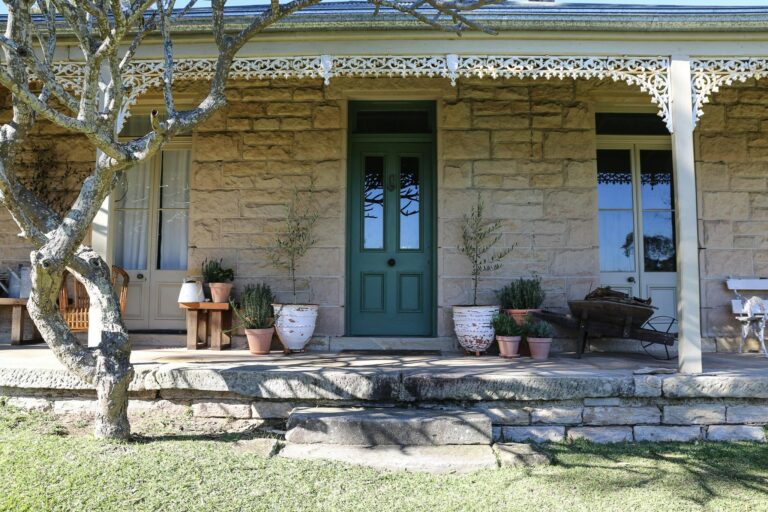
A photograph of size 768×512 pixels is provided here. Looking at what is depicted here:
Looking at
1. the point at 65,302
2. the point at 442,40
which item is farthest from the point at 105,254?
the point at 442,40

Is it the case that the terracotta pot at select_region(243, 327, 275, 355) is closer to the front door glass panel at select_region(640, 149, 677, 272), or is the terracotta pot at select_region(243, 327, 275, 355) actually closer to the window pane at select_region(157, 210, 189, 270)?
the window pane at select_region(157, 210, 189, 270)

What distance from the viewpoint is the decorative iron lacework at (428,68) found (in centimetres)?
481

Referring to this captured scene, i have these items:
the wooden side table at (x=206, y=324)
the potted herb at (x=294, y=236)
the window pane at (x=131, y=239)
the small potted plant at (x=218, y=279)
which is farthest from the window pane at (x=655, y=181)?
the window pane at (x=131, y=239)

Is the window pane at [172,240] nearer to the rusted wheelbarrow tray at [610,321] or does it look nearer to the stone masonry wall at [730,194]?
the rusted wheelbarrow tray at [610,321]

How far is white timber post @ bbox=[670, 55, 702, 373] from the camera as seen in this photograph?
445 centimetres

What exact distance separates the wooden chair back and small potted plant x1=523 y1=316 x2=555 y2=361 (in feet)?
13.1

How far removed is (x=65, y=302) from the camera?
231 inches

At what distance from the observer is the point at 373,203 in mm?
6320

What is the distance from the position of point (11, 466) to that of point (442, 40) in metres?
4.37

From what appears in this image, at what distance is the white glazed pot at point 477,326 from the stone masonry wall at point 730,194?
7.88 feet

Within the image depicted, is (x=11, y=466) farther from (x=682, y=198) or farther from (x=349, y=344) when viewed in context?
(x=682, y=198)

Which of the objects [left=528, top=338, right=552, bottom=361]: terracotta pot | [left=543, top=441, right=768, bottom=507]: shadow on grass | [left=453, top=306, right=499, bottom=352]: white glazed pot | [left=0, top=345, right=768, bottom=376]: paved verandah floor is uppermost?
[left=453, top=306, right=499, bottom=352]: white glazed pot

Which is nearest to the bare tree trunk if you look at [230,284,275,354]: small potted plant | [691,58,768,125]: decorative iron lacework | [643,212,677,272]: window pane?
[230,284,275,354]: small potted plant

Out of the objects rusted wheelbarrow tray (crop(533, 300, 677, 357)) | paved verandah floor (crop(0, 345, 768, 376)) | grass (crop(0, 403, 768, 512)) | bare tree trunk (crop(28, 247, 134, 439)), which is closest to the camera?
grass (crop(0, 403, 768, 512))
